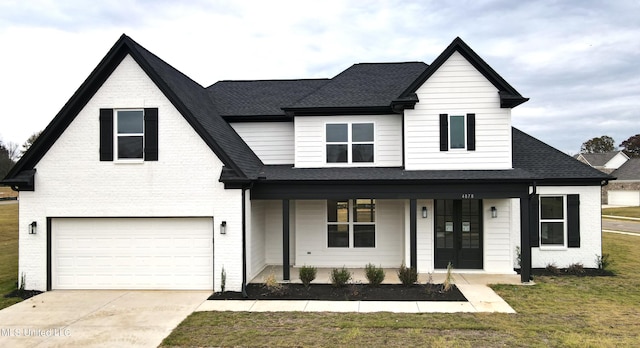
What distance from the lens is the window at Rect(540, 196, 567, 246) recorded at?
14.2 meters

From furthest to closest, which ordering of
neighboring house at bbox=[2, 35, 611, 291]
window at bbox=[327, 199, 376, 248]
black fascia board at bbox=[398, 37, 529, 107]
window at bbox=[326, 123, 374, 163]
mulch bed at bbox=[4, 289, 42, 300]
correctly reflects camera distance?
window at bbox=[327, 199, 376, 248] < window at bbox=[326, 123, 374, 163] < black fascia board at bbox=[398, 37, 529, 107] < neighboring house at bbox=[2, 35, 611, 291] < mulch bed at bbox=[4, 289, 42, 300]

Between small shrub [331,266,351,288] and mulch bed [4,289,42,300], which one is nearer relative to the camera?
mulch bed [4,289,42,300]

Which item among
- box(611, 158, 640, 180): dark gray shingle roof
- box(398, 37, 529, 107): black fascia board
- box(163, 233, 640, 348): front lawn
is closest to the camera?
box(163, 233, 640, 348): front lawn

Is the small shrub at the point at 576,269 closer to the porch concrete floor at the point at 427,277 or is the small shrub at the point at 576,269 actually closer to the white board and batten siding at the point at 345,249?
the porch concrete floor at the point at 427,277

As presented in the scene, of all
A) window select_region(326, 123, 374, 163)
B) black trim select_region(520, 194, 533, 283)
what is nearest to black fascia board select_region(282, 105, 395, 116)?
window select_region(326, 123, 374, 163)

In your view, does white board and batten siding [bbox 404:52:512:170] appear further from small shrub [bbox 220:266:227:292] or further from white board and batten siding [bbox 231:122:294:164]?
small shrub [bbox 220:266:227:292]

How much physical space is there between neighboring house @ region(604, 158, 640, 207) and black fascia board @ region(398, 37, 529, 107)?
47.6 m

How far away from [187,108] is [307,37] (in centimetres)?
1867

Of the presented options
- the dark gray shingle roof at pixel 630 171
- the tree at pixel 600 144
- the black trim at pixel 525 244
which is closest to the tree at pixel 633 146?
the tree at pixel 600 144

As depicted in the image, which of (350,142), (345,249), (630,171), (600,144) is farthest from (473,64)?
(600,144)

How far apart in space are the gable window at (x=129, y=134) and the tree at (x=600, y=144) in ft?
401

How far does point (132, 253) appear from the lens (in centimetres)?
1187

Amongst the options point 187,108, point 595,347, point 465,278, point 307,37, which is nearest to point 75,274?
point 187,108

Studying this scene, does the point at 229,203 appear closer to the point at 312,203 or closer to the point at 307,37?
the point at 312,203
